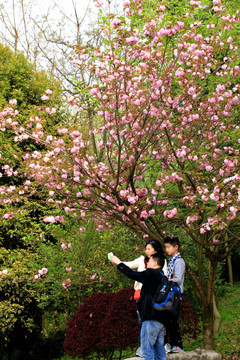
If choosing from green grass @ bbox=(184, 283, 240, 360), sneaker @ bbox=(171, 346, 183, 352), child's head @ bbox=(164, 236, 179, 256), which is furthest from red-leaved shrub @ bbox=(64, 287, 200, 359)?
child's head @ bbox=(164, 236, 179, 256)

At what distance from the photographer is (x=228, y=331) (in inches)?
342

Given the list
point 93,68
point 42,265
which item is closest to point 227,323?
point 42,265

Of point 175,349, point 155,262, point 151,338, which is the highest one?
point 155,262

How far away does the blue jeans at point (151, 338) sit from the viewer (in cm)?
365

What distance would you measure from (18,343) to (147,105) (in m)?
7.38

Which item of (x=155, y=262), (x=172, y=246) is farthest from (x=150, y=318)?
(x=172, y=246)

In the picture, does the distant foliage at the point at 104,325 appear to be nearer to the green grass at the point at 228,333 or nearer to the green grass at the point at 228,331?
the green grass at the point at 228,333

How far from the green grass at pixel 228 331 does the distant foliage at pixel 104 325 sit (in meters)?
1.95

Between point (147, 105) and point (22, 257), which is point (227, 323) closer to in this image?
point (22, 257)

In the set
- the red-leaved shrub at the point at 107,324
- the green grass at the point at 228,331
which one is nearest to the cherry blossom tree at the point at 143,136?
the red-leaved shrub at the point at 107,324

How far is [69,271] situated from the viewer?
8219 mm

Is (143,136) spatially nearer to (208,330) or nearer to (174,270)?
(174,270)

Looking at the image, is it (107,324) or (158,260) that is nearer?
(158,260)

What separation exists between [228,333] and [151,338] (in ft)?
18.1
